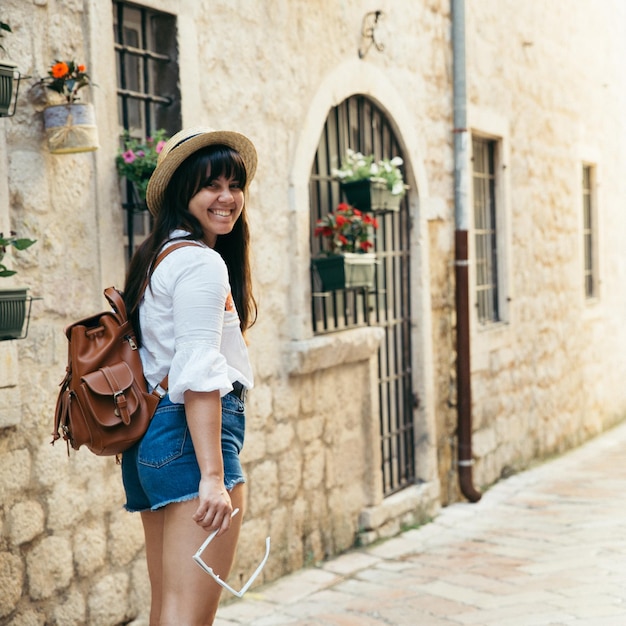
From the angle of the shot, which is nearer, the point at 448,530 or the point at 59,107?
the point at 59,107

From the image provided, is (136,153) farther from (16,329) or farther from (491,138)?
(491,138)

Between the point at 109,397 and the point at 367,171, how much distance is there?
3488mm

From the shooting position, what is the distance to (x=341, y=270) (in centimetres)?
550

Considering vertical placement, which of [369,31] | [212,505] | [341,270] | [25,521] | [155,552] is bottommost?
[25,521]

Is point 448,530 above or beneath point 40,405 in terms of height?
beneath

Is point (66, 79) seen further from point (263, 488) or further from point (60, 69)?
point (263, 488)

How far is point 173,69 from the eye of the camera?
4625mm

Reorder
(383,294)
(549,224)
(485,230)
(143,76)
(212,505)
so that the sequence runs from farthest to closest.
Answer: (549,224), (485,230), (383,294), (143,76), (212,505)

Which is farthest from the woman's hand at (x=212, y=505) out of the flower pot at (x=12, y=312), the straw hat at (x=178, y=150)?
the flower pot at (x=12, y=312)

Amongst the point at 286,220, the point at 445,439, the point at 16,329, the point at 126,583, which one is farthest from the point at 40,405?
the point at 445,439

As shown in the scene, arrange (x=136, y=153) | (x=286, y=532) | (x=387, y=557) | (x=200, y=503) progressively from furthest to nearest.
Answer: (x=387, y=557)
(x=286, y=532)
(x=136, y=153)
(x=200, y=503)

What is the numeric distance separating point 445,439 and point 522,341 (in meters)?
1.87

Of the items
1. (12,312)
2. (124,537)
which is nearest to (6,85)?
(12,312)

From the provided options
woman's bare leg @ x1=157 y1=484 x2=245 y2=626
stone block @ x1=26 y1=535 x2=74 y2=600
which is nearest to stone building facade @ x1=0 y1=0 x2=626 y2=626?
stone block @ x1=26 y1=535 x2=74 y2=600
